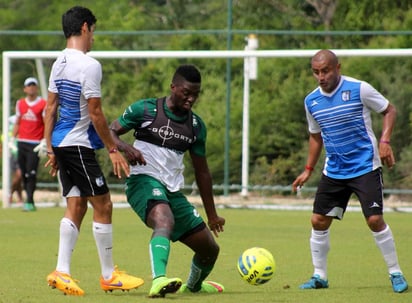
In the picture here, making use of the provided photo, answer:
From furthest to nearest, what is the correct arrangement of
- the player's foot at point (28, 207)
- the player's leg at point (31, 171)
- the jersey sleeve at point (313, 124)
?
the player's foot at point (28, 207) < the player's leg at point (31, 171) < the jersey sleeve at point (313, 124)

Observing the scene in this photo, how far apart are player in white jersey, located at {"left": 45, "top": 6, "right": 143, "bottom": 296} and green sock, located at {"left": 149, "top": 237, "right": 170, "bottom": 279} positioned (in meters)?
0.61

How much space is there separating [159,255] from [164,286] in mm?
313

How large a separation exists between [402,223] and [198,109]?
513cm

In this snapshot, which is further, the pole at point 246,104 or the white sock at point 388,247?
the pole at point 246,104

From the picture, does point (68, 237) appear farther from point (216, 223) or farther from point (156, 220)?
point (216, 223)

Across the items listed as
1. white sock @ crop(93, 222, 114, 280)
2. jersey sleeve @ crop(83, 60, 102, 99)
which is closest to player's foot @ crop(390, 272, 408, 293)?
Result: white sock @ crop(93, 222, 114, 280)

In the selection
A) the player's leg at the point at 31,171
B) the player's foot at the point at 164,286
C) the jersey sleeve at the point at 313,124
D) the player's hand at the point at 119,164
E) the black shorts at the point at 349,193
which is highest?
the jersey sleeve at the point at 313,124

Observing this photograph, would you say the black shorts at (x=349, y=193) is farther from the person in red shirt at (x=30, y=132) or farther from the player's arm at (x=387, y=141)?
the person in red shirt at (x=30, y=132)

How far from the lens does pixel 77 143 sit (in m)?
8.70

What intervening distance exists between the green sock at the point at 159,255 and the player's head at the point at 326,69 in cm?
201

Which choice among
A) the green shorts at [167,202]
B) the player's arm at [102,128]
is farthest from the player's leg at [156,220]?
the player's arm at [102,128]

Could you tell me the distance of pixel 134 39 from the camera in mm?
25891

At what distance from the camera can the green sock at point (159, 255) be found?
8.12 meters

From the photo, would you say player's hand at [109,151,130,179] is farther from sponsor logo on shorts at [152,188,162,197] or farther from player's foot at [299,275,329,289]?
player's foot at [299,275,329,289]
